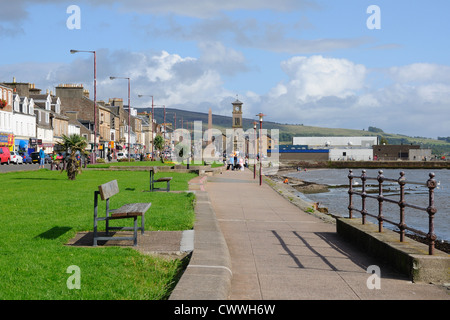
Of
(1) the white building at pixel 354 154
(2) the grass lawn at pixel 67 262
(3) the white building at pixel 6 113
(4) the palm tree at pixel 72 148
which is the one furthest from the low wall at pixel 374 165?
(2) the grass lawn at pixel 67 262

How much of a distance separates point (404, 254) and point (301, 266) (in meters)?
1.49

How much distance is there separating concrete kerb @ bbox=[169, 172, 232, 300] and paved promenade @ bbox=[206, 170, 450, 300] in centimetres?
23

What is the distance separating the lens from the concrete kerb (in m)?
5.59

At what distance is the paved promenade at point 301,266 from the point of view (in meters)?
6.56

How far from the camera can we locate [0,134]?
61031mm

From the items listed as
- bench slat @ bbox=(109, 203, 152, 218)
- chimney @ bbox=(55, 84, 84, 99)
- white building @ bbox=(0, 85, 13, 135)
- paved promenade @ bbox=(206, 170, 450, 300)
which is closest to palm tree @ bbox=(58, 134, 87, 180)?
paved promenade @ bbox=(206, 170, 450, 300)

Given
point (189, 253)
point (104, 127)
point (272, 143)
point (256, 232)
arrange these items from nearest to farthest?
point (189, 253) < point (256, 232) < point (104, 127) < point (272, 143)

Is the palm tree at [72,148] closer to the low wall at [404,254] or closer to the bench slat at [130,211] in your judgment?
the bench slat at [130,211]

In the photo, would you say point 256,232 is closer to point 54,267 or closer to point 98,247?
point 98,247

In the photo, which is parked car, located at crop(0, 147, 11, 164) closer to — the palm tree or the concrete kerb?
the palm tree

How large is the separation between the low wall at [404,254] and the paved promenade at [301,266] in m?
0.15

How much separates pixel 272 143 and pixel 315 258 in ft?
552

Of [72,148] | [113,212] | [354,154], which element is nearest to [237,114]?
[354,154]
